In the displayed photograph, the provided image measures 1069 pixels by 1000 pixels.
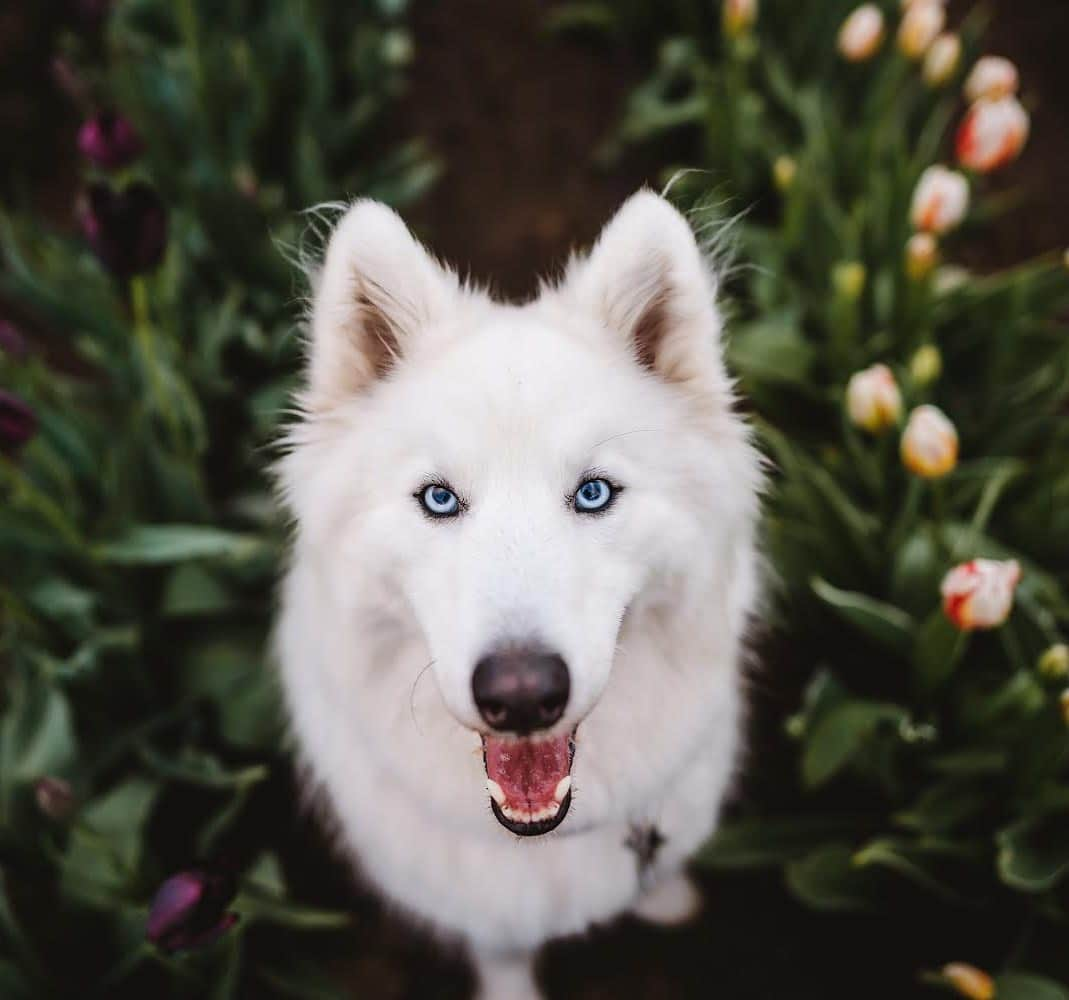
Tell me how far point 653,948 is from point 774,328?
5.24 ft

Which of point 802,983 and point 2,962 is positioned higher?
point 2,962

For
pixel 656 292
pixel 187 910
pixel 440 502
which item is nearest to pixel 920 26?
pixel 656 292

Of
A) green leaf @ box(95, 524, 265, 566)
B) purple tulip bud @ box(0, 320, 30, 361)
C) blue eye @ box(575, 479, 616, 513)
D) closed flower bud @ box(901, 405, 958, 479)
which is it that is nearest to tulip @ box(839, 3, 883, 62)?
closed flower bud @ box(901, 405, 958, 479)

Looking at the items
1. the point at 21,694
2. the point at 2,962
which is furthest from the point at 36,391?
the point at 2,962

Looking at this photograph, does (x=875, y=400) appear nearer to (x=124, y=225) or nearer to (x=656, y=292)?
(x=656, y=292)

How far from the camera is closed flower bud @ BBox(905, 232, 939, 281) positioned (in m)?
2.08

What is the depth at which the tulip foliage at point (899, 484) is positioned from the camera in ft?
5.88

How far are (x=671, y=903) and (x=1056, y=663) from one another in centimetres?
106

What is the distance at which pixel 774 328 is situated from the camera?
2.42 metres

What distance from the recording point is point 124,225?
1.69 meters

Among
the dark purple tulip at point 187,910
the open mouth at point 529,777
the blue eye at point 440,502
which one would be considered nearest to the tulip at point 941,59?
the blue eye at point 440,502

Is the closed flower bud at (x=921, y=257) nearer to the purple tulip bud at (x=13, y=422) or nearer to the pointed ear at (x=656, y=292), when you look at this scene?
the pointed ear at (x=656, y=292)

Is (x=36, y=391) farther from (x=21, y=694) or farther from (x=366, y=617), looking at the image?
(x=366, y=617)

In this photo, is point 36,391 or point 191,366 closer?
point 36,391
